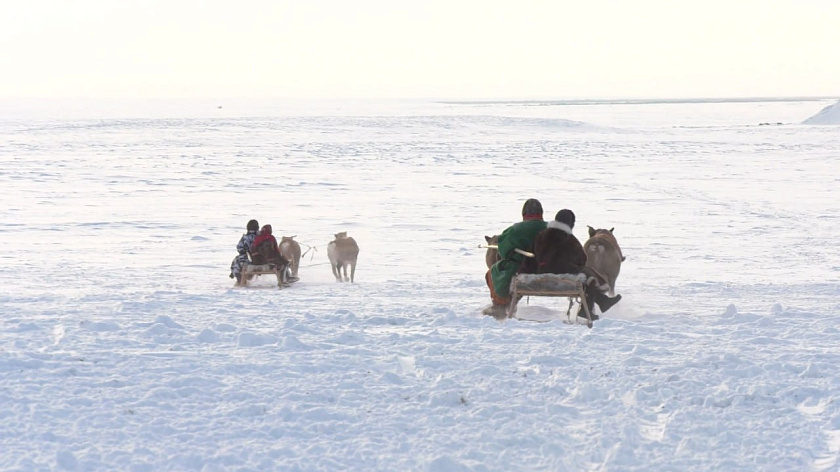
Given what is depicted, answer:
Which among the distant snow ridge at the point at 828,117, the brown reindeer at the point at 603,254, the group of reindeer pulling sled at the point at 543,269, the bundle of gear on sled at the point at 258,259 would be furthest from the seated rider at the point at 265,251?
the distant snow ridge at the point at 828,117

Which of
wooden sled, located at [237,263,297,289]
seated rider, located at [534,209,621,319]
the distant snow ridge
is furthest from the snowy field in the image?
the distant snow ridge

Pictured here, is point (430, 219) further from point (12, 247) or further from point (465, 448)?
point (465, 448)

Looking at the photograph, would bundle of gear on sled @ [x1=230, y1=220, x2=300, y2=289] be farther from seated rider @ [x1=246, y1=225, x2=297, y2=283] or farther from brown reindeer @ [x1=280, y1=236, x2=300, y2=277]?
brown reindeer @ [x1=280, y1=236, x2=300, y2=277]

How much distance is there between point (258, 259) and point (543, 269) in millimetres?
4260

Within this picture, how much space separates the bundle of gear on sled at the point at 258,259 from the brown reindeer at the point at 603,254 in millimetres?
3895

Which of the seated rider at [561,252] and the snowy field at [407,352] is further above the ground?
the seated rider at [561,252]

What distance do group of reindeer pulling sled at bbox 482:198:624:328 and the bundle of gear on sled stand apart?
3516mm

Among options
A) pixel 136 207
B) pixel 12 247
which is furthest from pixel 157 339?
pixel 136 207

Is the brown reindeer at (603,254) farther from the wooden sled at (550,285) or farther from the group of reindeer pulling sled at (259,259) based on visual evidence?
the group of reindeer pulling sled at (259,259)

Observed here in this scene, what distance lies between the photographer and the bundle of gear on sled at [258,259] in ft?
36.0

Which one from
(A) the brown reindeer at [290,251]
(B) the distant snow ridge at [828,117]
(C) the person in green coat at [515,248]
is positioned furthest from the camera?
(B) the distant snow ridge at [828,117]

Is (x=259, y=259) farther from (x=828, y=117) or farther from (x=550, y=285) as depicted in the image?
(x=828, y=117)

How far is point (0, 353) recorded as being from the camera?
620cm

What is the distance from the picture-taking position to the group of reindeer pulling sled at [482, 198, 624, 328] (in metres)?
7.96
